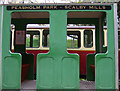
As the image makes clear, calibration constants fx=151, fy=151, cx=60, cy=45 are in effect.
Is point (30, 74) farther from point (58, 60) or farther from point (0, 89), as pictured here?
point (58, 60)

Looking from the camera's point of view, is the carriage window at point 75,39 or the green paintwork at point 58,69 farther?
the carriage window at point 75,39

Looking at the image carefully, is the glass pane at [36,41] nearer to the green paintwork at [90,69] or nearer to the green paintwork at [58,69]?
the green paintwork at [90,69]

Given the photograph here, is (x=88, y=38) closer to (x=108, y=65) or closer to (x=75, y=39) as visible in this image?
(x=75, y=39)

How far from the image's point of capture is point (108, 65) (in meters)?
3.45

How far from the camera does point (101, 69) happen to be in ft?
11.4

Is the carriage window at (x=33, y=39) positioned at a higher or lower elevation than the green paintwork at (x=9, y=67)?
higher

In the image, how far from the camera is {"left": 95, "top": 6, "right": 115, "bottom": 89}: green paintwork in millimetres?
3439

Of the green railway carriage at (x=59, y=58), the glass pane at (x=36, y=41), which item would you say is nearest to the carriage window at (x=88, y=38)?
the glass pane at (x=36, y=41)

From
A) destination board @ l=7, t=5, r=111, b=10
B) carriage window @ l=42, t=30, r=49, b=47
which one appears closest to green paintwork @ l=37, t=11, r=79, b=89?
destination board @ l=7, t=5, r=111, b=10

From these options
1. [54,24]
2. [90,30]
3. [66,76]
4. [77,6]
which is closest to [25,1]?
[54,24]

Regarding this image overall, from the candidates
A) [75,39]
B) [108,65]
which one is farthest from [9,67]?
[75,39]

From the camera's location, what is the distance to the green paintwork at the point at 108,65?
→ 3439mm

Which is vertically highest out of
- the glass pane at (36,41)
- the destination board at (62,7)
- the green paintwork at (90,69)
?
the destination board at (62,7)

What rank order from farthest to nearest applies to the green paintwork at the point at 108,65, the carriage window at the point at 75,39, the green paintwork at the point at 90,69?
the carriage window at the point at 75,39
the green paintwork at the point at 90,69
the green paintwork at the point at 108,65
